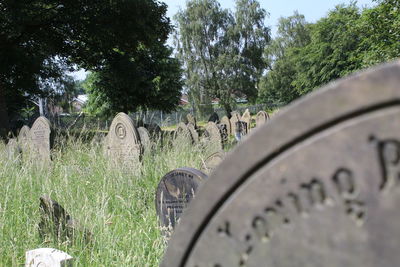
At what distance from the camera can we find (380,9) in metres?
22.5

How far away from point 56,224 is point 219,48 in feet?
137

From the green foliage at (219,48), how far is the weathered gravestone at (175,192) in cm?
3896

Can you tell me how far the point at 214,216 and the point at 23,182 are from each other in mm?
5002

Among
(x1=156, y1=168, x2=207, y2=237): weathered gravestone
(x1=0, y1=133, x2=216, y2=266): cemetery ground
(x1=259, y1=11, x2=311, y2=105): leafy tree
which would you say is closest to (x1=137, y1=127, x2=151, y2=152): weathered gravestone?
(x1=0, y1=133, x2=216, y2=266): cemetery ground

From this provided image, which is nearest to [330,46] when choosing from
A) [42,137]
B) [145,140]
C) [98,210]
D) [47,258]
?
[145,140]

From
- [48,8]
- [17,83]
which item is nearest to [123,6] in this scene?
[48,8]

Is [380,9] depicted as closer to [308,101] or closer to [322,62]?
[322,62]

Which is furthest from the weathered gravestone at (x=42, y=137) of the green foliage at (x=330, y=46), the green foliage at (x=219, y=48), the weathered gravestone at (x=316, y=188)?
the green foliage at (x=219, y=48)

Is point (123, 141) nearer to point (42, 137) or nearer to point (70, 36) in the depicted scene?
point (42, 137)

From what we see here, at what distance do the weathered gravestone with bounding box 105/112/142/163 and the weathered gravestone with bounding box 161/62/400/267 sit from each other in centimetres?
641

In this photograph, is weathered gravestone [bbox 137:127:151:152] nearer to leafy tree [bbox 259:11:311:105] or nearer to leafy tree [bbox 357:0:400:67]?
leafy tree [bbox 357:0:400:67]

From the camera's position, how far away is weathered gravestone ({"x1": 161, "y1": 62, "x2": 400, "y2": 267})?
958 millimetres

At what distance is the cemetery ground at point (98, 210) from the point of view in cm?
375

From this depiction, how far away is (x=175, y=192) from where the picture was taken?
4.54m
